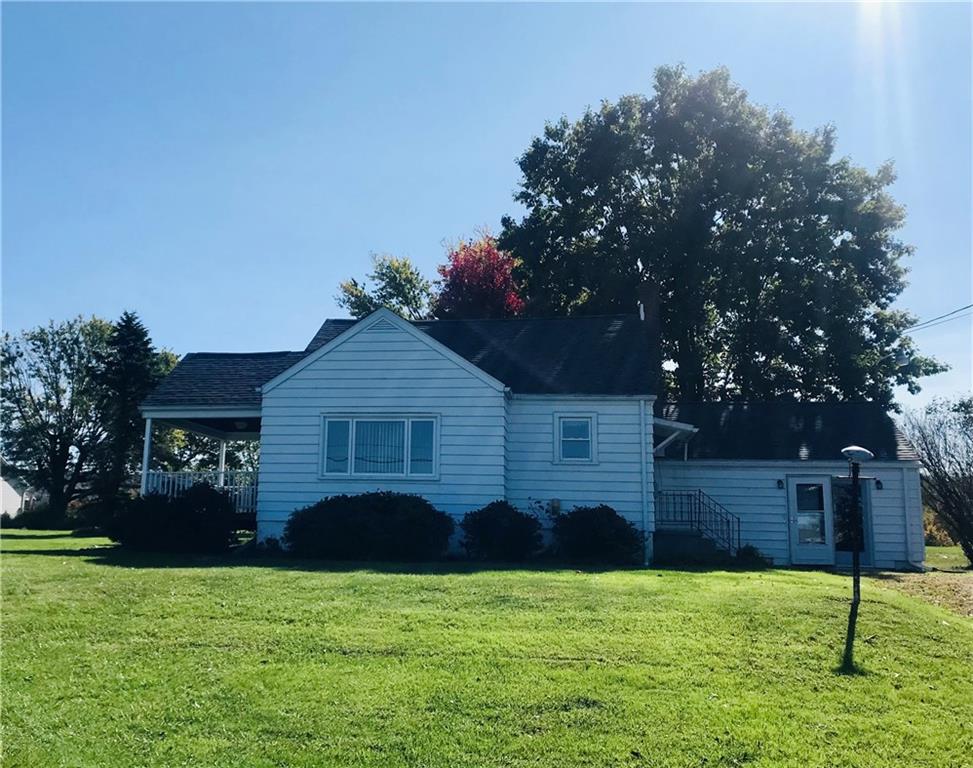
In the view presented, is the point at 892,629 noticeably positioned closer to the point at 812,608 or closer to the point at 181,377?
the point at 812,608

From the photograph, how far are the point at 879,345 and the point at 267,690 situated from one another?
27943 millimetres

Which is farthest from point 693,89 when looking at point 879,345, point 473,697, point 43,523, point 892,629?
point 43,523

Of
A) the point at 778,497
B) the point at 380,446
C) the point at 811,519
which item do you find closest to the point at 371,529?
the point at 380,446

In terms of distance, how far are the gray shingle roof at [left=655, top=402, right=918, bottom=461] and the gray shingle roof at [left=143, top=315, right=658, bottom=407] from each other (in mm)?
3116

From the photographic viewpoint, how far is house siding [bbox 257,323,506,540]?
17.9m

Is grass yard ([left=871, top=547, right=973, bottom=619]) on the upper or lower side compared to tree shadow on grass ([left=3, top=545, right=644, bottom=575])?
lower

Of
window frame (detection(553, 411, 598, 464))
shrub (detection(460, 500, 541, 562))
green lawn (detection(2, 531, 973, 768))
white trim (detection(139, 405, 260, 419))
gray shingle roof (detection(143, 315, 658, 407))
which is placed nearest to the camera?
green lawn (detection(2, 531, 973, 768))

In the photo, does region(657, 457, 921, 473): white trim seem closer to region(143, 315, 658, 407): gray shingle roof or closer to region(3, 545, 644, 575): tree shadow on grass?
region(143, 315, 658, 407): gray shingle roof

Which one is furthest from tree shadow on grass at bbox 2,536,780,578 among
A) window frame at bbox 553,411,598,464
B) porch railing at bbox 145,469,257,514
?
porch railing at bbox 145,469,257,514

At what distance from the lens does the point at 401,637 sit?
864 centimetres

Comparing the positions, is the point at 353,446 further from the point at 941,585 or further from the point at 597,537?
the point at 941,585

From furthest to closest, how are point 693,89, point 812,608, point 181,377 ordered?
1. point 693,89
2. point 181,377
3. point 812,608

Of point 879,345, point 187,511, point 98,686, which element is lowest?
point 98,686

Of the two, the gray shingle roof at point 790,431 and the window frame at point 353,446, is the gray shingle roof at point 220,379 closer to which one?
A: the window frame at point 353,446
